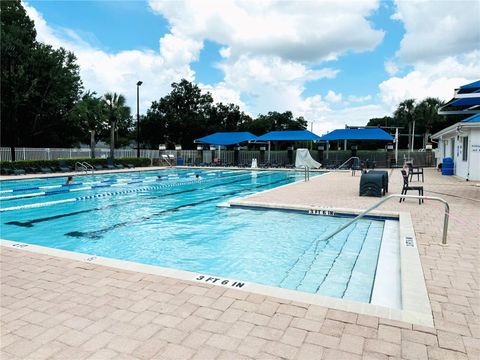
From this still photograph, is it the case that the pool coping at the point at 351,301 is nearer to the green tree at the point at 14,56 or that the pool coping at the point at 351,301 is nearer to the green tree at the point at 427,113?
the green tree at the point at 14,56

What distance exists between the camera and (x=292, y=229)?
7.38m

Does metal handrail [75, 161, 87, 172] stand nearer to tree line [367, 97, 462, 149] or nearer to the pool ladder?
the pool ladder

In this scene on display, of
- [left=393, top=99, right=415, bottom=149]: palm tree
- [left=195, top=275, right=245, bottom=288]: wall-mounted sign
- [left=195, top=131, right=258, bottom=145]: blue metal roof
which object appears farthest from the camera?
[left=393, top=99, right=415, bottom=149]: palm tree

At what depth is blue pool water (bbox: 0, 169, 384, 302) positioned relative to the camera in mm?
5031

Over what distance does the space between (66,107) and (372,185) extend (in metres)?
32.3

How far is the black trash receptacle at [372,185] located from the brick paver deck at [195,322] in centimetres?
630

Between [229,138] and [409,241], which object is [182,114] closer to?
[229,138]

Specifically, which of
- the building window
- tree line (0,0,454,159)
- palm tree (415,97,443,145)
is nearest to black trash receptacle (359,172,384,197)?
the building window

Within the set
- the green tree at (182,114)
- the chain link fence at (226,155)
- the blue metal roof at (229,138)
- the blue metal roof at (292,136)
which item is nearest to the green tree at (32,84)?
the chain link fence at (226,155)

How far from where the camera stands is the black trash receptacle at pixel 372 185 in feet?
33.9

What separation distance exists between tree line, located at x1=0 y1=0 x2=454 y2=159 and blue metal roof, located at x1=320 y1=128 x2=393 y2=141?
17857 mm

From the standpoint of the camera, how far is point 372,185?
10383 millimetres

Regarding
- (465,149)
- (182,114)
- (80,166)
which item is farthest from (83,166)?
(182,114)

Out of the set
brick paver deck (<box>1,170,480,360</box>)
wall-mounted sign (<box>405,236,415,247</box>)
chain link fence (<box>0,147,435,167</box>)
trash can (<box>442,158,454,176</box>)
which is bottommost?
brick paver deck (<box>1,170,480,360</box>)
